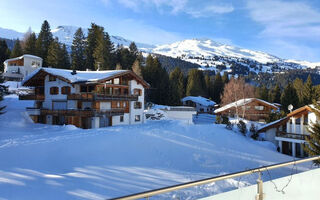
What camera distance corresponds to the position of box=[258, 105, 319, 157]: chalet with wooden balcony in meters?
27.3

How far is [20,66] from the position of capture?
184ft

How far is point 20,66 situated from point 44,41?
13.4 meters

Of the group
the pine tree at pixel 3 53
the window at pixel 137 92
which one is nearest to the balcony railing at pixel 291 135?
the window at pixel 137 92

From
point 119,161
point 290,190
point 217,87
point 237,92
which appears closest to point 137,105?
point 119,161

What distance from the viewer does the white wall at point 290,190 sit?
3.38m

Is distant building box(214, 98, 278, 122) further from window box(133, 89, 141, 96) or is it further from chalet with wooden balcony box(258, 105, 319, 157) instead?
window box(133, 89, 141, 96)

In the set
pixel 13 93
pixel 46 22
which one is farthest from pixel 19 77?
pixel 46 22

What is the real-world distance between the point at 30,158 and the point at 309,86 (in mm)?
58122

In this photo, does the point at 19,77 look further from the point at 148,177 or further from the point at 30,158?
the point at 148,177

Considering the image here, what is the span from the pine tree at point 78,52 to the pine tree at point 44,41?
28.3 ft

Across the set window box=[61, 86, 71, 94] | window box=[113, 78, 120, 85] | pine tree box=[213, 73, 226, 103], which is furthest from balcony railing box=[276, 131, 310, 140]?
pine tree box=[213, 73, 226, 103]

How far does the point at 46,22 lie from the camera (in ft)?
224

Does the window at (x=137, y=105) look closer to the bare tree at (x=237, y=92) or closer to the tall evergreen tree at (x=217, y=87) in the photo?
the bare tree at (x=237, y=92)

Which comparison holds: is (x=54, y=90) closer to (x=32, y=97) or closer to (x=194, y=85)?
(x=32, y=97)
